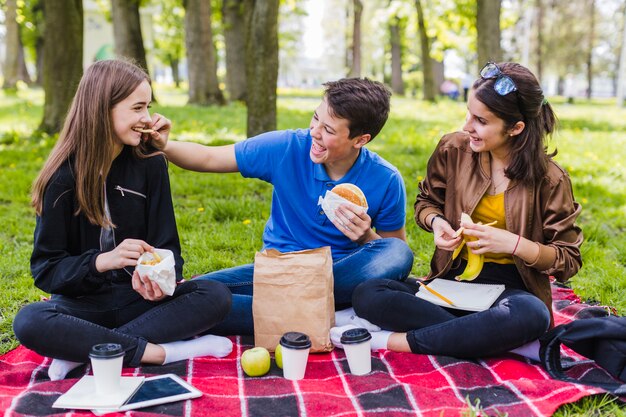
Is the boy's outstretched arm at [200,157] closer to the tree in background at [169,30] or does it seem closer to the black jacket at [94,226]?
the black jacket at [94,226]

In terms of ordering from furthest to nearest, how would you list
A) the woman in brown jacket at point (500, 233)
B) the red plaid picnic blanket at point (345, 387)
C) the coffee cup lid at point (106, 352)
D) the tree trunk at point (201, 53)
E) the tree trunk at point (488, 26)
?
the tree trunk at point (201, 53) < the tree trunk at point (488, 26) < the woman in brown jacket at point (500, 233) < the red plaid picnic blanket at point (345, 387) < the coffee cup lid at point (106, 352)

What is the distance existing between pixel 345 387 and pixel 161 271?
847mm

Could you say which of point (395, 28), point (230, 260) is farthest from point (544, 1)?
point (230, 260)

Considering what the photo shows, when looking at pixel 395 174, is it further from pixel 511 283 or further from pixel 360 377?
pixel 360 377

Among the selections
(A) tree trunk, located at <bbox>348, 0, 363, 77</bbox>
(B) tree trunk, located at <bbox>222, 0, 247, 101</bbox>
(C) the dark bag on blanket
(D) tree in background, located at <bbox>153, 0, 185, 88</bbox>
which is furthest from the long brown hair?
(D) tree in background, located at <bbox>153, 0, 185, 88</bbox>

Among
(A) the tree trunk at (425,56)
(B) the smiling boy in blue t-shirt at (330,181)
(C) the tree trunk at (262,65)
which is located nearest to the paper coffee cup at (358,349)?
(B) the smiling boy in blue t-shirt at (330,181)

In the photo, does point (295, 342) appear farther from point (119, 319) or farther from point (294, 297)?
point (119, 319)

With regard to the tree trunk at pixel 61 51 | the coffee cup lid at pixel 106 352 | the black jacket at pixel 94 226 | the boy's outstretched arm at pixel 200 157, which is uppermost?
the tree trunk at pixel 61 51

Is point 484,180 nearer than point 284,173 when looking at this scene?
Yes

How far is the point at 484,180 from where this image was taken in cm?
327

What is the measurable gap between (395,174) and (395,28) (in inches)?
1055

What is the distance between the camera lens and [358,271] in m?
3.36

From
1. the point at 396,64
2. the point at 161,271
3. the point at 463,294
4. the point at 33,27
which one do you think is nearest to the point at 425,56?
the point at 396,64

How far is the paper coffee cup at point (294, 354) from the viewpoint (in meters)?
2.73
